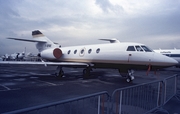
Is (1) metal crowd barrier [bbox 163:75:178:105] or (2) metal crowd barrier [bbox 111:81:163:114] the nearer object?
(2) metal crowd barrier [bbox 111:81:163:114]

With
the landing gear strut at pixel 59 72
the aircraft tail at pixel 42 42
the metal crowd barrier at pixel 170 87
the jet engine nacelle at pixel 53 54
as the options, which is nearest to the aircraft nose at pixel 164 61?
the metal crowd barrier at pixel 170 87

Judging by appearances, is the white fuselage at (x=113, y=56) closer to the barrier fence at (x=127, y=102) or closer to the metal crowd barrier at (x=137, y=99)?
the barrier fence at (x=127, y=102)

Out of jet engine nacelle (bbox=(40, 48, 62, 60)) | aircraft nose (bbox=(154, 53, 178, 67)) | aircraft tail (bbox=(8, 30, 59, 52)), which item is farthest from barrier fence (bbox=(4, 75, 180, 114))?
aircraft tail (bbox=(8, 30, 59, 52))

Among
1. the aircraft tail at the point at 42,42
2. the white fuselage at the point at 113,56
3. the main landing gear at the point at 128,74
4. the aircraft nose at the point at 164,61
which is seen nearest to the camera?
the aircraft nose at the point at 164,61

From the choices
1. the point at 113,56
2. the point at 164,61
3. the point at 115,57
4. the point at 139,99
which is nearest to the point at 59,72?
the point at 113,56

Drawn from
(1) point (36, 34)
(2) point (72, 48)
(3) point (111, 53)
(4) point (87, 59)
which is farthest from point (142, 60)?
(1) point (36, 34)

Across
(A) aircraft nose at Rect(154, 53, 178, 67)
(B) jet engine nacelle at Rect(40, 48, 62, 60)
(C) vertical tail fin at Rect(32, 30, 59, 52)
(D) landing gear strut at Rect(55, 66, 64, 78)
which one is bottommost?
(D) landing gear strut at Rect(55, 66, 64, 78)

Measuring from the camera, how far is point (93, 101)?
12.7 ft

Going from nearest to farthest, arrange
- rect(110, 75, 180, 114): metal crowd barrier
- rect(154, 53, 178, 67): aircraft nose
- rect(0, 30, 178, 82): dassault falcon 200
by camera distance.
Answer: rect(110, 75, 180, 114): metal crowd barrier < rect(154, 53, 178, 67): aircraft nose < rect(0, 30, 178, 82): dassault falcon 200

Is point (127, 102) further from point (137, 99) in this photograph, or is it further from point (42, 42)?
point (42, 42)

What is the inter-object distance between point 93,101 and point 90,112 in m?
0.28

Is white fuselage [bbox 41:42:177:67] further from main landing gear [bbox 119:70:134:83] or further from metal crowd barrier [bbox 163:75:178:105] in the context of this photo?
metal crowd barrier [bbox 163:75:178:105]

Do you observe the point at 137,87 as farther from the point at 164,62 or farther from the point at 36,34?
the point at 36,34

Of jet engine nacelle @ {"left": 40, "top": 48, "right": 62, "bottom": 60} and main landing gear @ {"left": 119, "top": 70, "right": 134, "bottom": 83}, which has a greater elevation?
jet engine nacelle @ {"left": 40, "top": 48, "right": 62, "bottom": 60}
